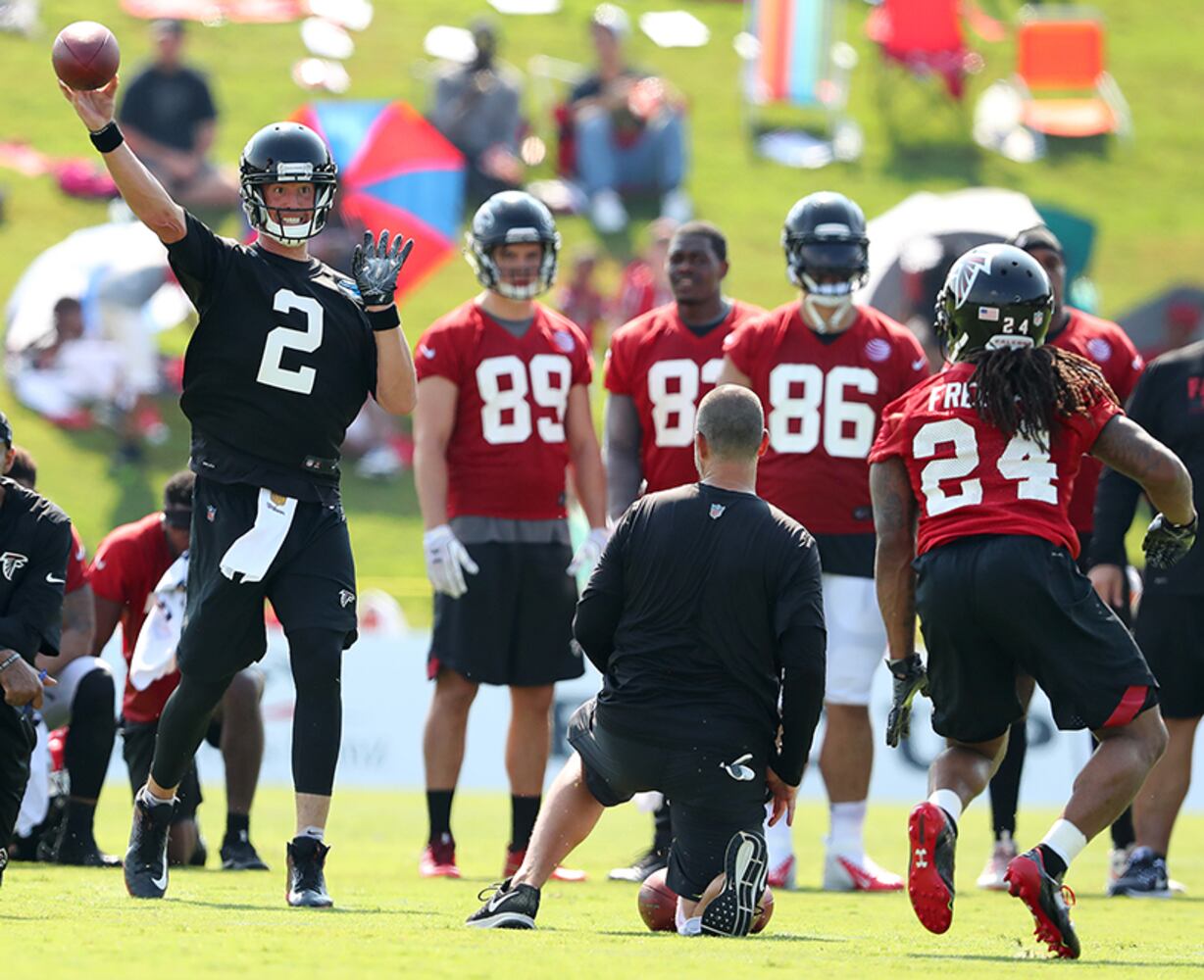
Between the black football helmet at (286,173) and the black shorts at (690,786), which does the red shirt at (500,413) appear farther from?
the black shorts at (690,786)

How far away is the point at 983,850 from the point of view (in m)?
10.5

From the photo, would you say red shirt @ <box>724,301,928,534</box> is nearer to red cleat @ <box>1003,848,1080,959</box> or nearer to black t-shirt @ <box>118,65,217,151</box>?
red cleat @ <box>1003,848,1080,959</box>

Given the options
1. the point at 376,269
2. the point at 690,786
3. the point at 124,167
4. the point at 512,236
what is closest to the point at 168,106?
the point at 512,236

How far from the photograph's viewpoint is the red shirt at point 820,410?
8.66m

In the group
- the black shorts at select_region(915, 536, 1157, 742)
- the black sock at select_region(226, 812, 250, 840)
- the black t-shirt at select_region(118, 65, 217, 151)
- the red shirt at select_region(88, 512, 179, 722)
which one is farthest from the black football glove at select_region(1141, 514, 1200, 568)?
the black t-shirt at select_region(118, 65, 217, 151)

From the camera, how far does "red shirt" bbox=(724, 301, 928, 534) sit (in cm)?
866

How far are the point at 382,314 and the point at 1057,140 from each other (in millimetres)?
23328

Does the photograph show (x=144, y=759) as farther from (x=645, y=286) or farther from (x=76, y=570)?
(x=645, y=286)

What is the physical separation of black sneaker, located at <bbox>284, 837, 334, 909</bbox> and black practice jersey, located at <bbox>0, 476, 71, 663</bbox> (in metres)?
1.09

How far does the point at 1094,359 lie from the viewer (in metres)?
8.74

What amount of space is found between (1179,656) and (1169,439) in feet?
2.82

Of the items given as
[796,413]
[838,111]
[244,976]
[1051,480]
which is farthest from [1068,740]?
[838,111]

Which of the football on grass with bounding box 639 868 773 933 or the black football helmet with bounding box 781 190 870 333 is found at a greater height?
the black football helmet with bounding box 781 190 870 333

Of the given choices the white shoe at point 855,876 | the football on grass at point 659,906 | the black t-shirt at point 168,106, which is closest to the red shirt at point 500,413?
the white shoe at point 855,876
